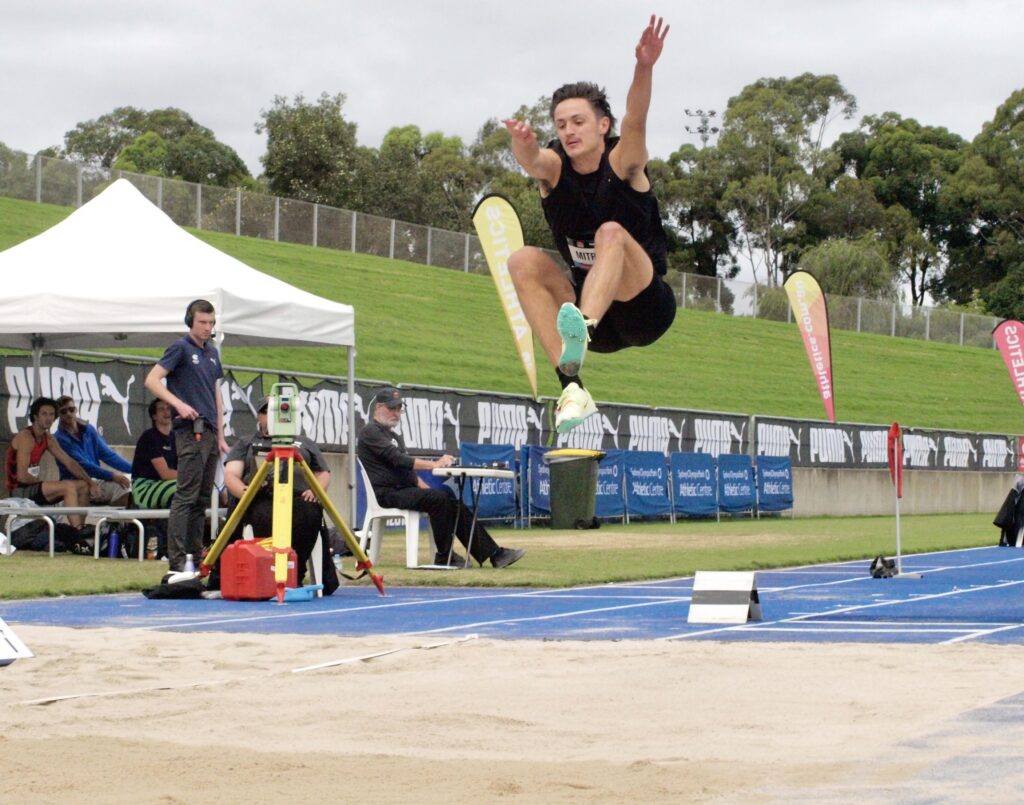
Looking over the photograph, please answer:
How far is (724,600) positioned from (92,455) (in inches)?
326

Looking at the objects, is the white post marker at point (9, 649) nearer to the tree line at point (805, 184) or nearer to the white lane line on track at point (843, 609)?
the white lane line on track at point (843, 609)

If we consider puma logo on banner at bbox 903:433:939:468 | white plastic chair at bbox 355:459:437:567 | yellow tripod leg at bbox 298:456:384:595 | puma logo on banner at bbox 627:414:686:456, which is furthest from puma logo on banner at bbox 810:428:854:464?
yellow tripod leg at bbox 298:456:384:595

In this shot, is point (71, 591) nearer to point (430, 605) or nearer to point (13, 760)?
point (430, 605)

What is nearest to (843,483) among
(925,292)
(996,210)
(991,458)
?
(991,458)

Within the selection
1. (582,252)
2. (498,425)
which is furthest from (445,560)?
(498,425)

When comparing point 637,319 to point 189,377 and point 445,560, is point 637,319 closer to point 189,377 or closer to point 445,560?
point 189,377

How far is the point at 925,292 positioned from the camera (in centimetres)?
8225

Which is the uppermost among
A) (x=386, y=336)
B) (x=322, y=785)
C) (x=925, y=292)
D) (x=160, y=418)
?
(x=925, y=292)

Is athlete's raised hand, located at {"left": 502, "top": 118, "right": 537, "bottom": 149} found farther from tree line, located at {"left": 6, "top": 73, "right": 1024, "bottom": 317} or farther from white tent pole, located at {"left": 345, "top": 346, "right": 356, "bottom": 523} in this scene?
tree line, located at {"left": 6, "top": 73, "right": 1024, "bottom": 317}

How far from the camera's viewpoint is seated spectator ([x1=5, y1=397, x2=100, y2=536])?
14.6m

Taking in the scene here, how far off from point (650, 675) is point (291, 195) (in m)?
56.8

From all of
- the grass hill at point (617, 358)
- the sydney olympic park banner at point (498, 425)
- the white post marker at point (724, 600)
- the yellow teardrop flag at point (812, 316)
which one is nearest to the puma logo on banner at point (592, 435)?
the sydney olympic park banner at point (498, 425)

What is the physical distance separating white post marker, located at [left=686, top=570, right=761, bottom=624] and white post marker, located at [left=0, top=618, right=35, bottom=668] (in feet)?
12.8

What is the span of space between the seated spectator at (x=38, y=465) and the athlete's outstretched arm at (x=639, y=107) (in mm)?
9660
